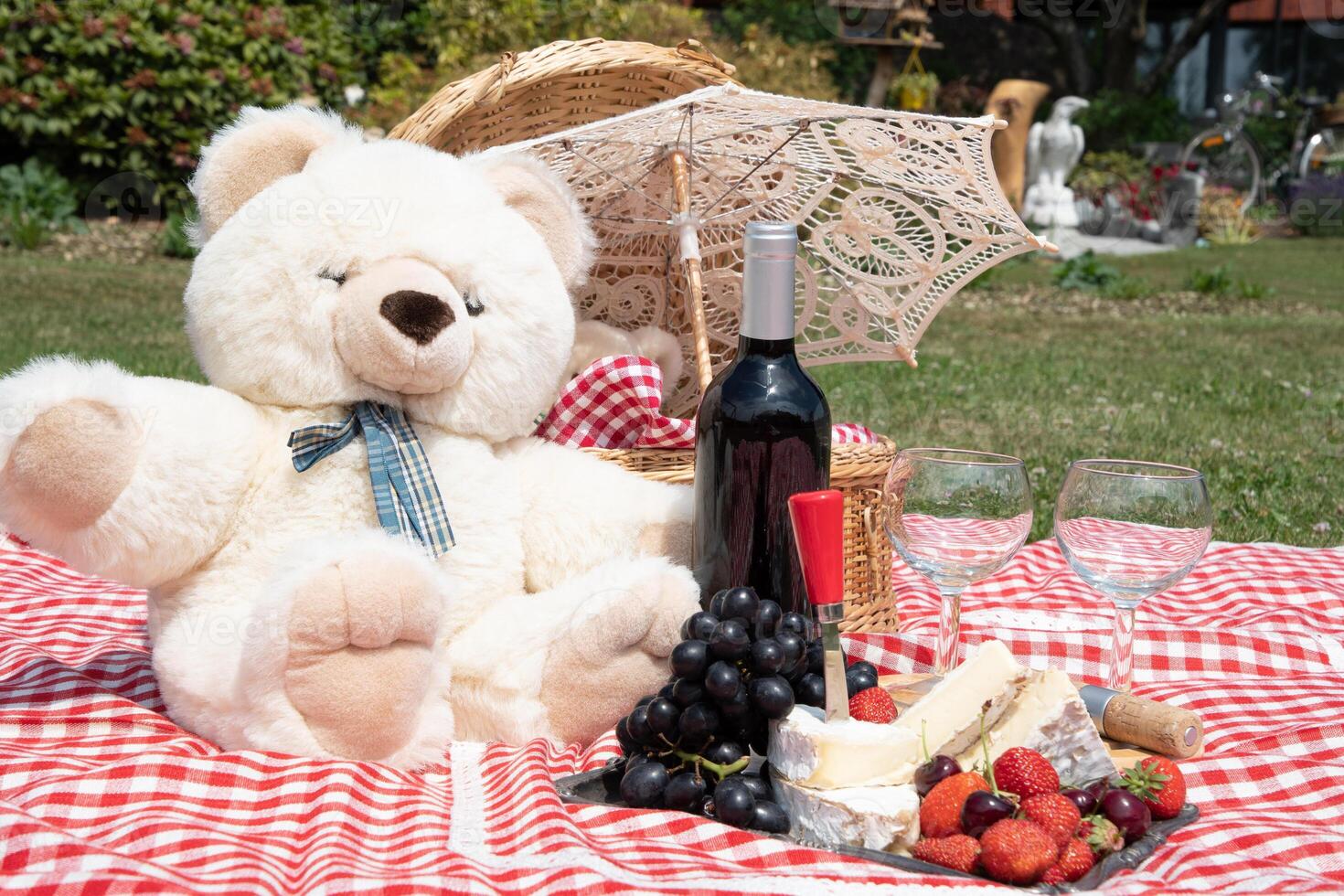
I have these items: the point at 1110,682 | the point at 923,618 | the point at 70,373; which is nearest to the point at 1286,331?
the point at 923,618

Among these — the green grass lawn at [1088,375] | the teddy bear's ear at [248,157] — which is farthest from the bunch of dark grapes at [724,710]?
the green grass lawn at [1088,375]

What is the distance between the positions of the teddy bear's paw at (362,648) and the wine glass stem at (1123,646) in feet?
3.15

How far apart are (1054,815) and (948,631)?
48 centimetres

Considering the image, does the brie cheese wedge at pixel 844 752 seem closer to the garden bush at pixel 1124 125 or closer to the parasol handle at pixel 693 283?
the parasol handle at pixel 693 283

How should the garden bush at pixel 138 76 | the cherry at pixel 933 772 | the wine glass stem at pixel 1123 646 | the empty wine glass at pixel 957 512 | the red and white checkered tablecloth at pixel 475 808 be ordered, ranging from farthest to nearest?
the garden bush at pixel 138 76
the wine glass stem at pixel 1123 646
the empty wine glass at pixel 957 512
the cherry at pixel 933 772
the red and white checkered tablecloth at pixel 475 808

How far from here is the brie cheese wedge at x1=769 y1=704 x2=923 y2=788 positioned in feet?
4.41

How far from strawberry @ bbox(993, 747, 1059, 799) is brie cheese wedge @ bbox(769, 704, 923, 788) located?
3.8 inches

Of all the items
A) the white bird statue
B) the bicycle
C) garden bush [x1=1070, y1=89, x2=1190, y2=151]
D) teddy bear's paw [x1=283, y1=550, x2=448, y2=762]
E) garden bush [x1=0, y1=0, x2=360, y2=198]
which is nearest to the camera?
teddy bear's paw [x1=283, y1=550, x2=448, y2=762]

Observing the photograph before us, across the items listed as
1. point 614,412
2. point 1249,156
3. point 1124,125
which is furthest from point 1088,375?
point 1124,125

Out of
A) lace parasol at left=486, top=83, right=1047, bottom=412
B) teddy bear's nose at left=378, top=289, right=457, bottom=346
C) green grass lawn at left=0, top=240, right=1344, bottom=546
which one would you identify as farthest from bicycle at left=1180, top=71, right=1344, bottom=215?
teddy bear's nose at left=378, top=289, right=457, bottom=346

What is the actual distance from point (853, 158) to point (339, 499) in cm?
114

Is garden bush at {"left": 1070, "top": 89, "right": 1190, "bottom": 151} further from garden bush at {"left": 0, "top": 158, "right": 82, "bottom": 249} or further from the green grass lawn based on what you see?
garden bush at {"left": 0, "top": 158, "right": 82, "bottom": 249}

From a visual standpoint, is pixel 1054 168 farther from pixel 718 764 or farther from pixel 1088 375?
pixel 718 764

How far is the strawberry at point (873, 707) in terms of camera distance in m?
1.52
